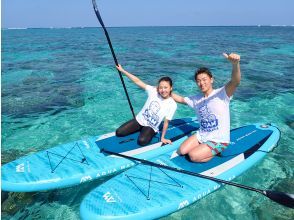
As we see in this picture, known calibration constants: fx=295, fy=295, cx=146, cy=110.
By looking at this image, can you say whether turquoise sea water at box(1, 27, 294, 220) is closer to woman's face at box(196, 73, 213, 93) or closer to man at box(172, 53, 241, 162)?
man at box(172, 53, 241, 162)

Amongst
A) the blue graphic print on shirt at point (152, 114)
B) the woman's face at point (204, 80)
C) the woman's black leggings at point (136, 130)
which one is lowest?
the woman's black leggings at point (136, 130)

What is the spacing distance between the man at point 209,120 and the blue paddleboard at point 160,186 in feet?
0.88

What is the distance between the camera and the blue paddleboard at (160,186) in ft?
17.3

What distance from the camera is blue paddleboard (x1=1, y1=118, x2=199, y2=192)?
6086mm

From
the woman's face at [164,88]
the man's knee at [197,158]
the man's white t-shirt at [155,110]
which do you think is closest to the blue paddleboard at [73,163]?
the man's white t-shirt at [155,110]

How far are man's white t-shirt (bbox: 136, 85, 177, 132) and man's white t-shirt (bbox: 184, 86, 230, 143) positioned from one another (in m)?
0.68

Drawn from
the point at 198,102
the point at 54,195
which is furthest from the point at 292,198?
the point at 54,195

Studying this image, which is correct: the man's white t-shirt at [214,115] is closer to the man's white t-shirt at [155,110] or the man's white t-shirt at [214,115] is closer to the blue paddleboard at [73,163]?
the man's white t-shirt at [155,110]

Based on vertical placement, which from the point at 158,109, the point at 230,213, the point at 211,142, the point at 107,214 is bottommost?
the point at 230,213

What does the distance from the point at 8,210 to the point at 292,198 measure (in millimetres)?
5635

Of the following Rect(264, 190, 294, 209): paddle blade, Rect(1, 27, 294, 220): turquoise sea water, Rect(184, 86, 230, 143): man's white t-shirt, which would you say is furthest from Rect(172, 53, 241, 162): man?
Rect(264, 190, 294, 209): paddle blade

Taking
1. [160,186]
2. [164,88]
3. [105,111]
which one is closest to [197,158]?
[160,186]

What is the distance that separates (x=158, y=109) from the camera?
7383mm

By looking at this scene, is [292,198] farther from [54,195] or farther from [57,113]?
[57,113]
